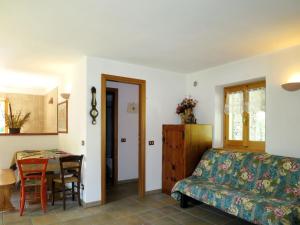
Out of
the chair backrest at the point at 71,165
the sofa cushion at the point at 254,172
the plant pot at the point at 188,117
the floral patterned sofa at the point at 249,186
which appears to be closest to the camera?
the floral patterned sofa at the point at 249,186

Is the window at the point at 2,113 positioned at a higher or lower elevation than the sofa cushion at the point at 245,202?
higher

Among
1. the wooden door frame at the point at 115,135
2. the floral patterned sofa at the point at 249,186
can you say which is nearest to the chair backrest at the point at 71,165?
the wooden door frame at the point at 115,135

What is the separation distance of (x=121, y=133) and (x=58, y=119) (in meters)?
1.54

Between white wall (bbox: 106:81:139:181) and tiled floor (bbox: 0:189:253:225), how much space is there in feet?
4.88

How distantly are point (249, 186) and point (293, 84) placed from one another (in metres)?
1.50

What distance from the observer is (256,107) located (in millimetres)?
3865

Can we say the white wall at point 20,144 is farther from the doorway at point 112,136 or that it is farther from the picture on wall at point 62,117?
the doorway at point 112,136

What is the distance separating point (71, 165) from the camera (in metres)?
3.79

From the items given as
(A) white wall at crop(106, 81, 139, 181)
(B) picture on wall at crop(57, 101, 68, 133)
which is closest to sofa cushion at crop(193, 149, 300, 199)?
(A) white wall at crop(106, 81, 139, 181)

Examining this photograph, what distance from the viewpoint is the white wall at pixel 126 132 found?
17.4ft

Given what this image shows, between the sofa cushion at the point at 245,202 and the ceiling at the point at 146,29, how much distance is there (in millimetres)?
1989

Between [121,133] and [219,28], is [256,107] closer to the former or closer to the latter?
[219,28]

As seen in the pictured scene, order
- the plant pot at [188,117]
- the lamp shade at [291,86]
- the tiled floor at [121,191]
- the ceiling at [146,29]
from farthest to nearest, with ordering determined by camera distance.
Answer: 1. the plant pot at [188,117]
2. the tiled floor at [121,191]
3. the lamp shade at [291,86]
4. the ceiling at [146,29]

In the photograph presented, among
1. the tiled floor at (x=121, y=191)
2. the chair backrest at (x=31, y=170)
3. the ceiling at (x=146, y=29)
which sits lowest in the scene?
the tiled floor at (x=121, y=191)
